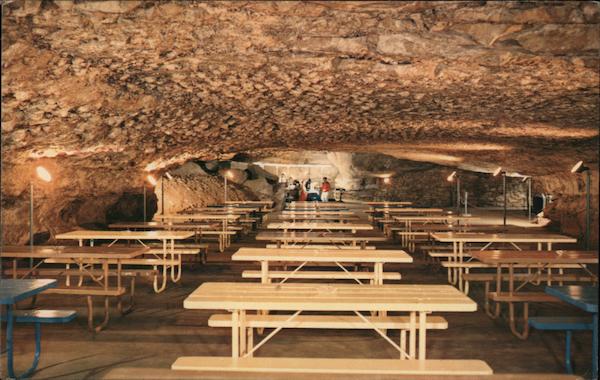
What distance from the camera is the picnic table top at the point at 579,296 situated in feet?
10.5

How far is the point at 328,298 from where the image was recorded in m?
3.34

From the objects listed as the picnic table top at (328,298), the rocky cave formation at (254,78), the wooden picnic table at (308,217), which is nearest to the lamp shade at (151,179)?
the rocky cave formation at (254,78)

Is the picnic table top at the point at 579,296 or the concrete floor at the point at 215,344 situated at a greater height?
the picnic table top at the point at 579,296

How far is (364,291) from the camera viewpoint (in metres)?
3.56

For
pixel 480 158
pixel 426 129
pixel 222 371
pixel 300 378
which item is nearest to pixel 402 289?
pixel 300 378

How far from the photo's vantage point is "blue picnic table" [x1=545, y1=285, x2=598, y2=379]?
3223 mm

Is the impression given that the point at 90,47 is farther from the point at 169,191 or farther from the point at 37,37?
the point at 169,191

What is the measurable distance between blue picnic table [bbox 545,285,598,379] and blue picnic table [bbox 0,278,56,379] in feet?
11.1

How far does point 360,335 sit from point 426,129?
593cm

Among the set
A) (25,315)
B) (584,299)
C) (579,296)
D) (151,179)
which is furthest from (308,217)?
(584,299)

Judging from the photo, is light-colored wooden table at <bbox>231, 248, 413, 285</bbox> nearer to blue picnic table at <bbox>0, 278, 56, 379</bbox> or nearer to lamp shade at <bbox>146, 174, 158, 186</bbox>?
blue picnic table at <bbox>0, 278, 56, 379</bbox>

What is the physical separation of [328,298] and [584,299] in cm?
154

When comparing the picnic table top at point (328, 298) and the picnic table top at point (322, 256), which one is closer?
the picnic table top at point (328, 298)

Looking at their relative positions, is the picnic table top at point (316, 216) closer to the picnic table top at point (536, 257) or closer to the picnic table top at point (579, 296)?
the picnic table top at point (536, 257)
